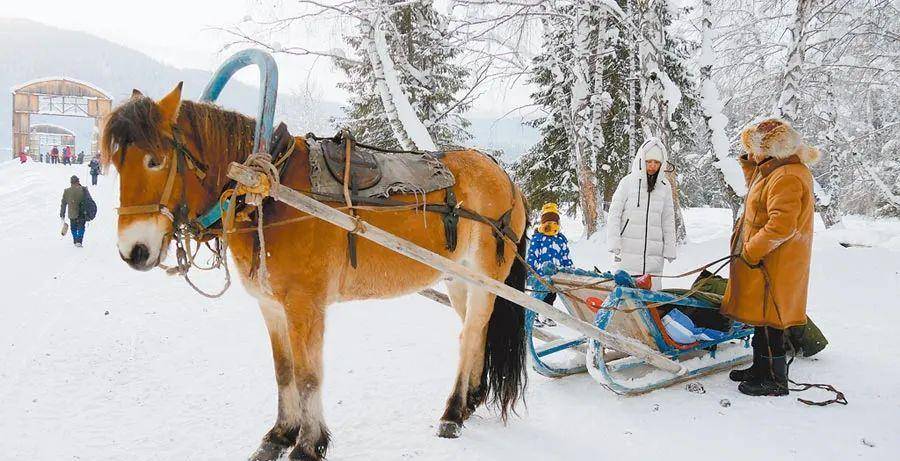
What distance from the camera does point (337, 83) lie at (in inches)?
647

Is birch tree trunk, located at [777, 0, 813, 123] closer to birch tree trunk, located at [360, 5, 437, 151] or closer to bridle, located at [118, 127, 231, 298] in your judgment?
birch tree trunk, located at [360, 5, 437, 151]

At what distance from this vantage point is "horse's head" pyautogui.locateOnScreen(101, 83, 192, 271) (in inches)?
96.6

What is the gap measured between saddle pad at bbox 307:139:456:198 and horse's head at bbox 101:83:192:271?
732 millimetres

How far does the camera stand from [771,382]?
12.6 feet

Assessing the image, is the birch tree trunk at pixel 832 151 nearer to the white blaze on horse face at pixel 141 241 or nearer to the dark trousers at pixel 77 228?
the white blaze on horse face at pixel 141 241

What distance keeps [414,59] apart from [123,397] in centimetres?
1132

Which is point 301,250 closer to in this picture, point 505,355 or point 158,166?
point 158,166

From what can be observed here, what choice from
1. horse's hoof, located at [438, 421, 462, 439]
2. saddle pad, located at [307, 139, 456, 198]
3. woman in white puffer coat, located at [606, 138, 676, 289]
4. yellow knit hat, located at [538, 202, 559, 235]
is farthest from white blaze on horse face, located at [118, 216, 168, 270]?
yellow knit hat, located at [538, 202, 559, 235]

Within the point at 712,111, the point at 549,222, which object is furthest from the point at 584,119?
the point at 549,222

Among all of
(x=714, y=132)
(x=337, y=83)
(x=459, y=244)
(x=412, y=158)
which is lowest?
(x=459, y=244)

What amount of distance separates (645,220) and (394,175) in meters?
2.84

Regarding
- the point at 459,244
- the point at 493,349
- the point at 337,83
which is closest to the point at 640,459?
the point at 493,349

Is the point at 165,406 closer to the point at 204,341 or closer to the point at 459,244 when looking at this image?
the point at 204,341

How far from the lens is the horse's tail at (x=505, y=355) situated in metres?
3.71
